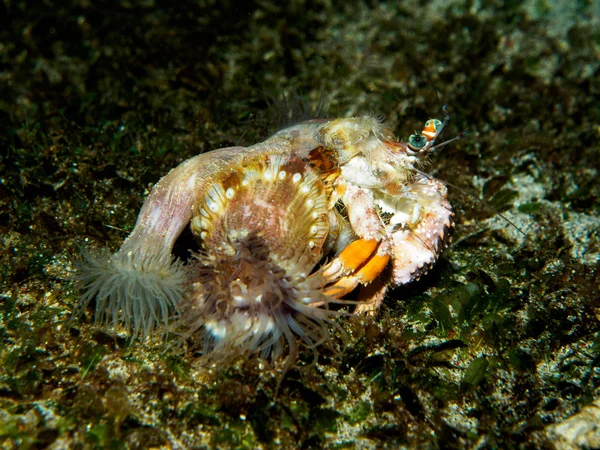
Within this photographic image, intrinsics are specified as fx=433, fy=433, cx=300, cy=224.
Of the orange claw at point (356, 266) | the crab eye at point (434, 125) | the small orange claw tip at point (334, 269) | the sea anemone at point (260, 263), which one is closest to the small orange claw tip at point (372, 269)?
the orange claw at point (356, 266)

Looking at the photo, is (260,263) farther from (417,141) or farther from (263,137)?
(263,137)

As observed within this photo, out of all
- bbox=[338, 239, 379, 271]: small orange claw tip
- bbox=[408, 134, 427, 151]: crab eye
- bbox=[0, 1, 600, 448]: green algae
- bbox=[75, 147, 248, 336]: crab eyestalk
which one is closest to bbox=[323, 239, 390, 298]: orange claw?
bbox=[338, 239, 379, 271]: small orange claw tip

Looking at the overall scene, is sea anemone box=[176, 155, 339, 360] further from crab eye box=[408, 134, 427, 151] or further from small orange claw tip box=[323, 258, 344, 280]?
crab eye box=[408, 134, 427, 151]

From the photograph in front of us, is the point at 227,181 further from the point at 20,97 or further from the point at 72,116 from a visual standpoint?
the point at 20,97

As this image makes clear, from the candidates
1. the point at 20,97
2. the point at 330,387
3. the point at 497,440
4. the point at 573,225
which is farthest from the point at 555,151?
the point at 20,97

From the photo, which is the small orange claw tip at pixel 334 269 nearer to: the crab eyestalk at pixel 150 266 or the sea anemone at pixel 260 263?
the sea anemone at pixel 260 263

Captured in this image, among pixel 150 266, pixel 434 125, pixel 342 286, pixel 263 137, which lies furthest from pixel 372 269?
pixel 263 137
